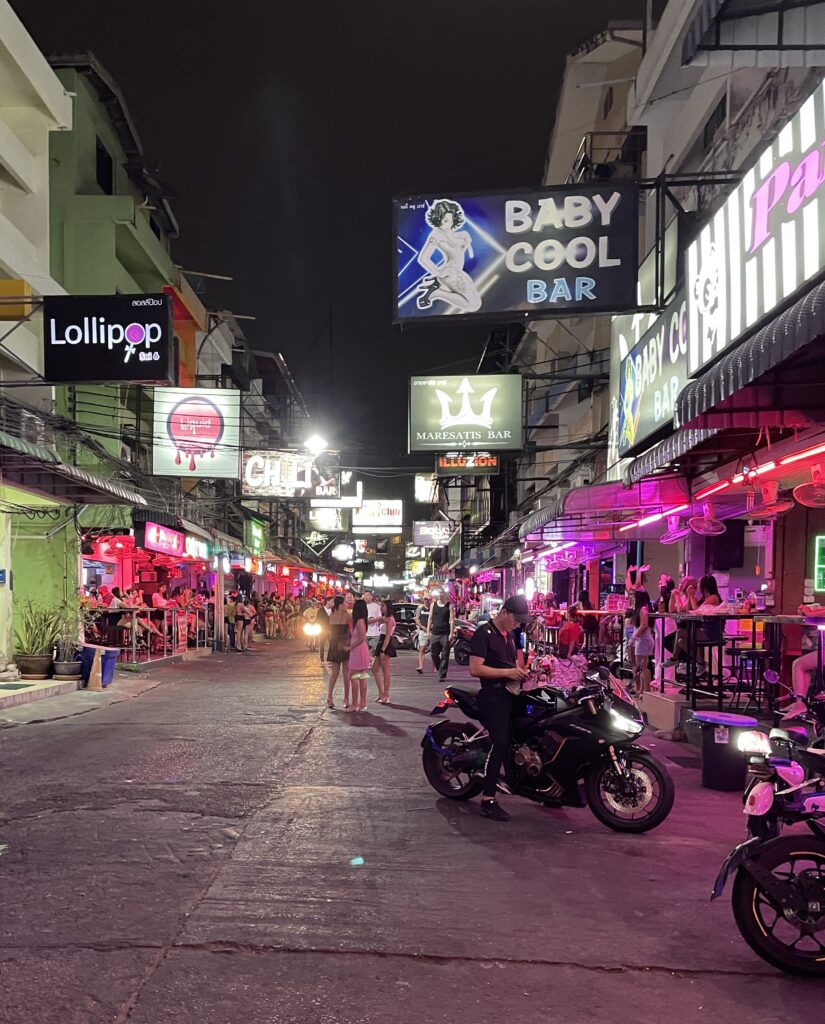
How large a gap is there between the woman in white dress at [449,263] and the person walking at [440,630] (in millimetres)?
10472

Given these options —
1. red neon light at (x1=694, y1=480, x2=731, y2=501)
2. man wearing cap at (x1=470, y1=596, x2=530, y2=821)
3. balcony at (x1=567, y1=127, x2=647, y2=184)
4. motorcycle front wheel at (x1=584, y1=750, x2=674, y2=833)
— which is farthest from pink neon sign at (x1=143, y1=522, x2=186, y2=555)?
motorcycle front wheel at (x1=584, y1=750, x2=674, y2=833)

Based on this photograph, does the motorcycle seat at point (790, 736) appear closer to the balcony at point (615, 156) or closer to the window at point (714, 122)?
the window at point (714, 122)

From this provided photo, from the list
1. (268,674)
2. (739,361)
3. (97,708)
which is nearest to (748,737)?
(739,361)

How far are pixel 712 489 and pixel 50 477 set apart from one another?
36.8 feet

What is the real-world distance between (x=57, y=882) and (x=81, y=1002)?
1.78 meters

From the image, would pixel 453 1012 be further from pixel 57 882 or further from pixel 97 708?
pixel 97 708

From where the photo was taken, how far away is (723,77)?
14.8 metres

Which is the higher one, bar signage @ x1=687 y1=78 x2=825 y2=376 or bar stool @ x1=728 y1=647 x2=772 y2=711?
bar signage @ x1=687 y1=78 x2=825 y2=376

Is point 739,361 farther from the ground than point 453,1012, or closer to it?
farther from the ground

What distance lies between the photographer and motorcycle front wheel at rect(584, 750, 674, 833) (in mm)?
6633

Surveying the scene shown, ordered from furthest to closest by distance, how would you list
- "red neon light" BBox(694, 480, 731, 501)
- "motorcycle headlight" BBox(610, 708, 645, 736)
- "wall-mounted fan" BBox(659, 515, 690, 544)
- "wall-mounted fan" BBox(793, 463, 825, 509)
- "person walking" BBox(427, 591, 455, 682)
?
"person walking" BBox(427, 591, 455, 682)
"wall-mounted fan" BBox(659, 515, 690, 544)
"red neon light" BBox(694, 480, 731, 501)
"wall-mounted fan" BBox(793, 463, 825, 509)
"motorcycle headlight" BBox(610, 708, 645, 736)

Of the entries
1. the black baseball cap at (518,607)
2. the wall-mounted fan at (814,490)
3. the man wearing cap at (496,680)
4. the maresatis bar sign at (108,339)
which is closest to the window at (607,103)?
the maresatis bar sign at (108,339)

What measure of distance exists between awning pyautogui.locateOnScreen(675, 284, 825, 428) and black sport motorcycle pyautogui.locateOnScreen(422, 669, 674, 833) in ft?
8.44

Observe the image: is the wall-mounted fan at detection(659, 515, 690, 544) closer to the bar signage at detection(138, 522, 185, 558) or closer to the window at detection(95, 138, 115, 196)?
the bar signage at detection(138, 522, 185, 558)
